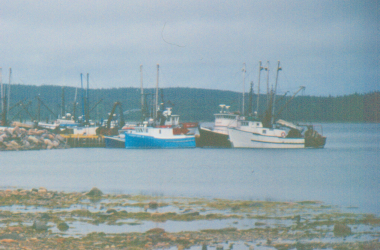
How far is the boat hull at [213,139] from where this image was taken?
261 ft

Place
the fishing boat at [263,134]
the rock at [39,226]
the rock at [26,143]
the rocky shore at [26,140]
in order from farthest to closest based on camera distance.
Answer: the rock at [26,143] < the rocky shore at [26,140] < the fishing boat at [263,134] < the rock at [39,226]

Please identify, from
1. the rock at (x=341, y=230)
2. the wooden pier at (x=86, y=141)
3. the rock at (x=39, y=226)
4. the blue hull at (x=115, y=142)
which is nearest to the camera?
the rock at (x=39, y=226)

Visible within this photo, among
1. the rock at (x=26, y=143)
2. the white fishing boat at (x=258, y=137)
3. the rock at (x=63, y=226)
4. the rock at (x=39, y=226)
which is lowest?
the rock at (x=26, y=143)

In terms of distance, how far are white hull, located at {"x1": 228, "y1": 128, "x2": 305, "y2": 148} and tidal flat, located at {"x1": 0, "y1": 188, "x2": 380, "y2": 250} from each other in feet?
153

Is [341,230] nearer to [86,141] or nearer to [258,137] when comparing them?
[258,137]

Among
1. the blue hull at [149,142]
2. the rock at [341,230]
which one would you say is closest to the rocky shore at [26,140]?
the blue hull at [149,142]

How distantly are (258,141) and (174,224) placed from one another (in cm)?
5411

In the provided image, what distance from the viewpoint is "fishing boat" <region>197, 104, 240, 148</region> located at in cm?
7512

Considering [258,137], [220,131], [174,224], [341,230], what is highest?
[220,131]

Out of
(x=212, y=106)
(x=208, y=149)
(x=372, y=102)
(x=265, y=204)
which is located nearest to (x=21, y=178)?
(x=265, y=204)

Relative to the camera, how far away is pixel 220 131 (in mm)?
79500

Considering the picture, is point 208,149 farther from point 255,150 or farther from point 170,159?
point 170,159

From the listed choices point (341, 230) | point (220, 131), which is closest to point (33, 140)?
point (220, 131)

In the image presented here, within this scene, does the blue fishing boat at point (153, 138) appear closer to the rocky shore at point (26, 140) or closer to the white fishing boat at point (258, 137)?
the white fishing boat at point (258, 137)
